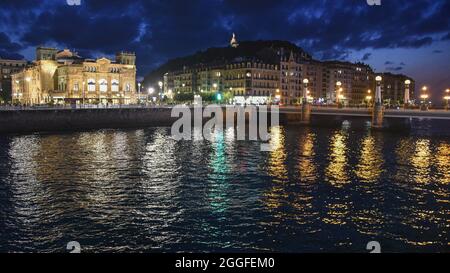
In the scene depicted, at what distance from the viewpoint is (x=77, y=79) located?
522ft

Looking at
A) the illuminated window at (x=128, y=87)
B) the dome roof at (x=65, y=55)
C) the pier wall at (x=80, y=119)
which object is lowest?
the pier wall at (x=80, y=119)

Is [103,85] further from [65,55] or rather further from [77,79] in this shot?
[65,55]

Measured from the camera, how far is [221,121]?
11544 centimetres

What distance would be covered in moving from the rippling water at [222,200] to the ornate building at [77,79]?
4191 inches

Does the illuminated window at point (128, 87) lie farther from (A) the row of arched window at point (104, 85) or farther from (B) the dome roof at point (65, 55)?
(B) the dome roof at point (65, 55)

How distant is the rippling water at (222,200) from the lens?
22.7 metres

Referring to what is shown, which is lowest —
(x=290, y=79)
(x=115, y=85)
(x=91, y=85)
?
(x=91, y=85)

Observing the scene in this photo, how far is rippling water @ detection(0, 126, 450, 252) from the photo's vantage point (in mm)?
22656

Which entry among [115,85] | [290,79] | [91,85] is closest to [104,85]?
[115,85]

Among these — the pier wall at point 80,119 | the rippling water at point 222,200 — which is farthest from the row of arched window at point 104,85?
the rippling water at point 222,200

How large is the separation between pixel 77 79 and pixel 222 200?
461 feet

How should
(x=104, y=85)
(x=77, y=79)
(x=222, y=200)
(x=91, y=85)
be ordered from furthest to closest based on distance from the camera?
1. (x=104, y=85)
2. (x=91, y=85)
3. (x=77, y=79)
4. (x=222, y=200)

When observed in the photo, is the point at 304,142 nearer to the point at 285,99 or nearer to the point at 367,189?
the point at 367,189
